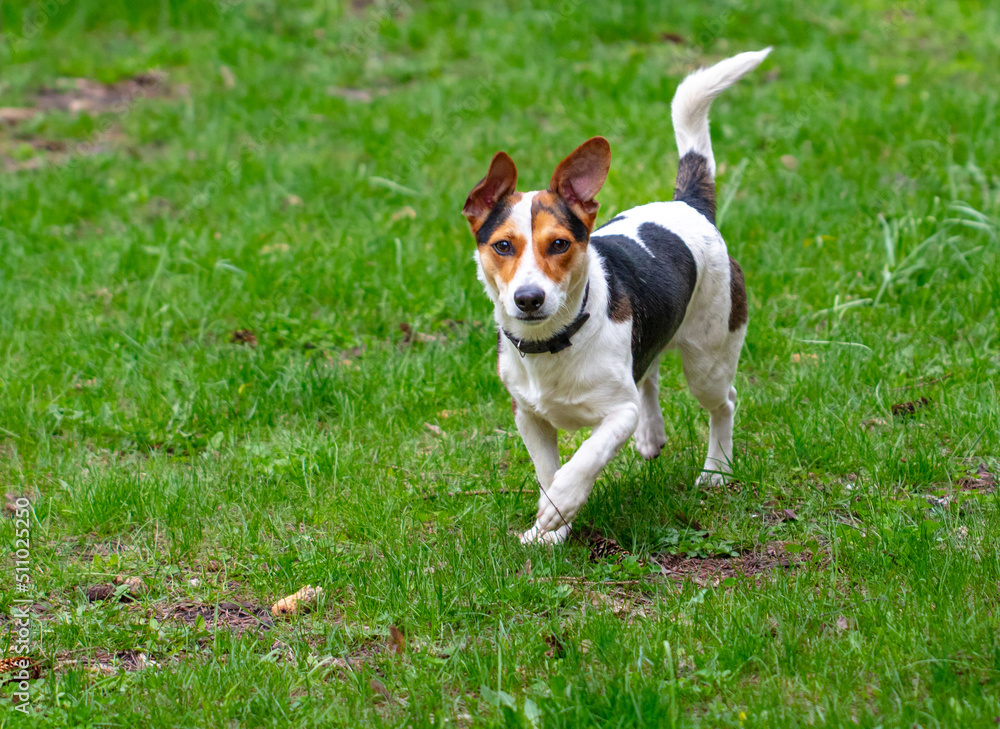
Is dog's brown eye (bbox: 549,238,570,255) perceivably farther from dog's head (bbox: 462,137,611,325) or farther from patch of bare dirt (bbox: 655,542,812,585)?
patch of bare dirt (bbox: 655,542,812,585)

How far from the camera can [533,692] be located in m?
2.73

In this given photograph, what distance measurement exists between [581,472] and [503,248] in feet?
2.67

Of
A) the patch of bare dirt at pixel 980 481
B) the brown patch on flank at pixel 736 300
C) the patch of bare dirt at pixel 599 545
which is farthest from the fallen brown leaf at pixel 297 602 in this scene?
the patch of bare dirt at pixel 980 481

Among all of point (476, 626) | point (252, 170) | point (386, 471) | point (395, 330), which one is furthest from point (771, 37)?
point (476, 626)

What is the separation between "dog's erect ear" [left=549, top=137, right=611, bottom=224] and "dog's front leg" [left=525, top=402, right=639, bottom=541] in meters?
0.76

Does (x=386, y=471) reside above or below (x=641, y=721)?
below

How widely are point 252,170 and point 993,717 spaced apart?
629cm

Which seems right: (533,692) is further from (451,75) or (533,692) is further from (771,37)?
(771,37)

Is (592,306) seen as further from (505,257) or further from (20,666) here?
(20,666)

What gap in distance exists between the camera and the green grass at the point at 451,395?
112 inches

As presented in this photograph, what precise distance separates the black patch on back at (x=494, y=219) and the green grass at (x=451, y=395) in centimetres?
107

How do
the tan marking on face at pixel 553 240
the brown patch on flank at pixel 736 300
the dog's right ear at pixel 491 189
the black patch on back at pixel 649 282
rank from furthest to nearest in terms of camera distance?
the brown patch on flank at pixel 736 300 < the black patch on back at pixel 649 282 < the dog's right ear at pixel 491 189 < the tan marking on face at pixel 553 240

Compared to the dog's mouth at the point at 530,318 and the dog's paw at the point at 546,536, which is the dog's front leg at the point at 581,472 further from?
the dog's mouth at the point at 530,318

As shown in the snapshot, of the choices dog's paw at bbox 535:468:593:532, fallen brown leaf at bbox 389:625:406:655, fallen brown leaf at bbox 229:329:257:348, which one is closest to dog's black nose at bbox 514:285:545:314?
dog's paw at bbox 535:468:593:532
